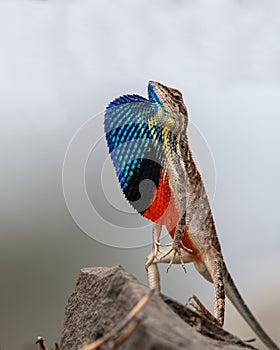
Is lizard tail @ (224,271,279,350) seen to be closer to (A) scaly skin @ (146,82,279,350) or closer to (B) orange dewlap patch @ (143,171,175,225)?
(A) scaly skin @ (146,82,279,350)

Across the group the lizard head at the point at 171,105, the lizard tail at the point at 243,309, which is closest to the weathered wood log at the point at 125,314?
the lizard head at the point at 171,105

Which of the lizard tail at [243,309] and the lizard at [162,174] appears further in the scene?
the lizard tail at [243,309]

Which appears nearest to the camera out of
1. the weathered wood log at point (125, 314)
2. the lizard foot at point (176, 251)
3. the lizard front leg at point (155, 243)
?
the weathered wood log at point (125, 314)

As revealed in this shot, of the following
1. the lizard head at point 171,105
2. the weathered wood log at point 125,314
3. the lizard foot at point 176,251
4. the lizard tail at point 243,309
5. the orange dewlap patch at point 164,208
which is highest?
the lizard head at point 171,105

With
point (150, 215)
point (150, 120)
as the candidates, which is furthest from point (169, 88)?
point (150, 215)

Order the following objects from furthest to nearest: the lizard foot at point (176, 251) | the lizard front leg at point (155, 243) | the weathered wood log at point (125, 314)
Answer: the lizard front leg at point (155, 243) < the lizard foot at point (176, 251) < the weathered wood log at point (125, 314)

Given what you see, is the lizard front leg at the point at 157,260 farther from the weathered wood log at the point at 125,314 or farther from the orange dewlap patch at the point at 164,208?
the weathered wood log at the point at 125,314

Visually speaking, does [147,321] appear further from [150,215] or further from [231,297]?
[231,297]

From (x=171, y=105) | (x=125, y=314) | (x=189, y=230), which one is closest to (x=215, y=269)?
(x=189, y=230)
